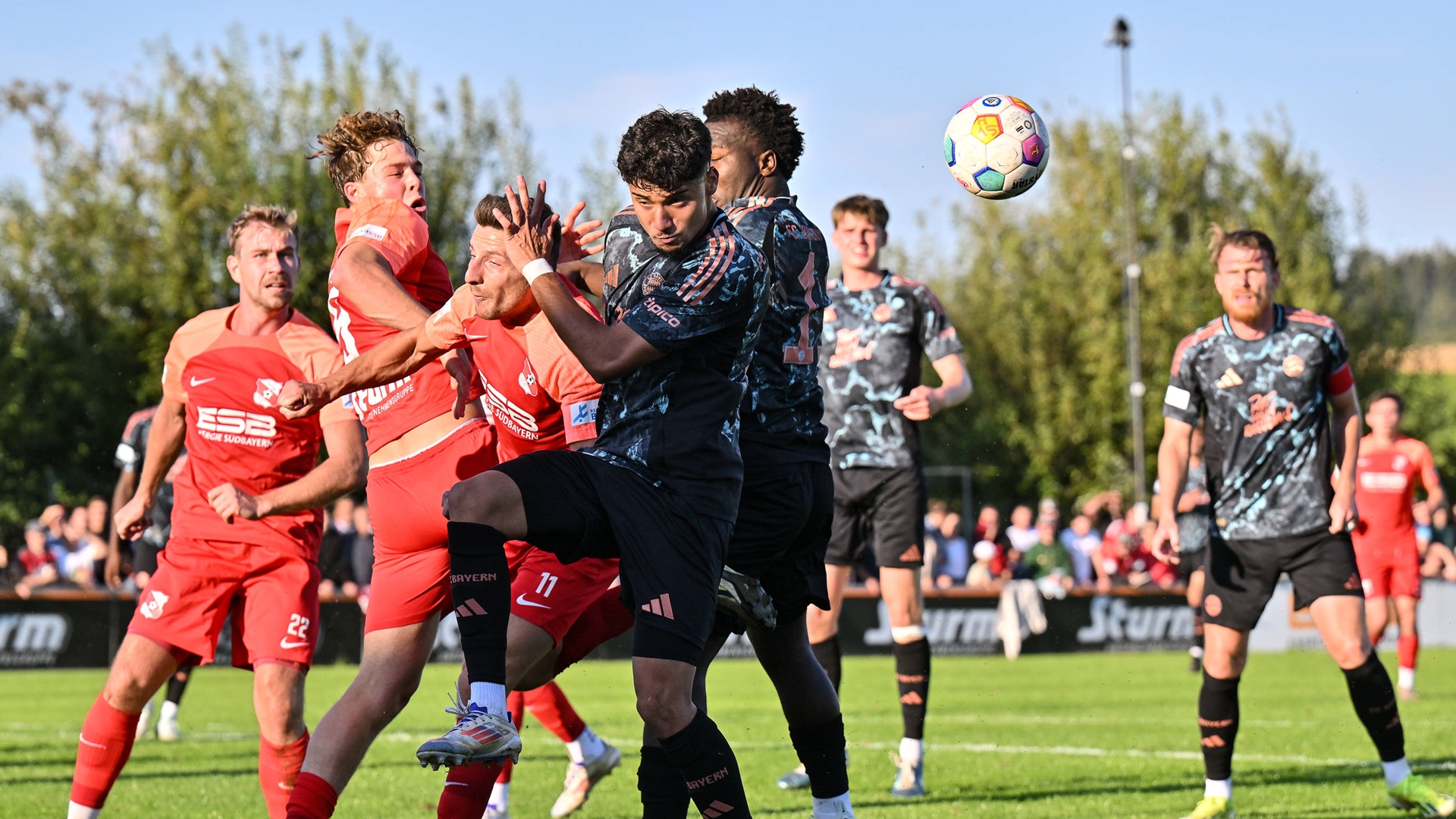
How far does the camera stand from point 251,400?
5.90 m

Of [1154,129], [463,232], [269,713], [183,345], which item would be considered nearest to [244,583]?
[269,713]

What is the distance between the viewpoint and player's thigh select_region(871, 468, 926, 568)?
8.24 metres

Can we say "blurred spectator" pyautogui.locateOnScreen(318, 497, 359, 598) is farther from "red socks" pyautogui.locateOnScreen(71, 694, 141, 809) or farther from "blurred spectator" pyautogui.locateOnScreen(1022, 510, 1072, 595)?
"red socks" pyautogui.locateOnScreen(71, 694, 141, 809)

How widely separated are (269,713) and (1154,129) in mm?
44029

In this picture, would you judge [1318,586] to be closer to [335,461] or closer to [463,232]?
[335,461]

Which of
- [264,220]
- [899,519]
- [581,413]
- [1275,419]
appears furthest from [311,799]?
[1275,419]

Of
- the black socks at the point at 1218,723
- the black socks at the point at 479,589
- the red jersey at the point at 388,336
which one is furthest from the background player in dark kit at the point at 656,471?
the black socks at the point at 1218,723

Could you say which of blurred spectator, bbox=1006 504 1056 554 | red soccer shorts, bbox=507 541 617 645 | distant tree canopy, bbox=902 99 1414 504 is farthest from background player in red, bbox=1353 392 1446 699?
distant tree canopy, bbox=902 99 1414 504

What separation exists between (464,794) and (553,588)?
0.79 metres

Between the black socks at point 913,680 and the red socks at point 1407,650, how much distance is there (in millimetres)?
7487

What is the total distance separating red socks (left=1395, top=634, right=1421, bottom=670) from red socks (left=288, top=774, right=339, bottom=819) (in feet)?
37.5

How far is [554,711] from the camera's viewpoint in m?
6.96

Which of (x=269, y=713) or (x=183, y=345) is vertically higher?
(x=183, y=345)

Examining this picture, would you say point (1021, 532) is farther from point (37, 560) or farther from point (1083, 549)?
point (37, 560)
